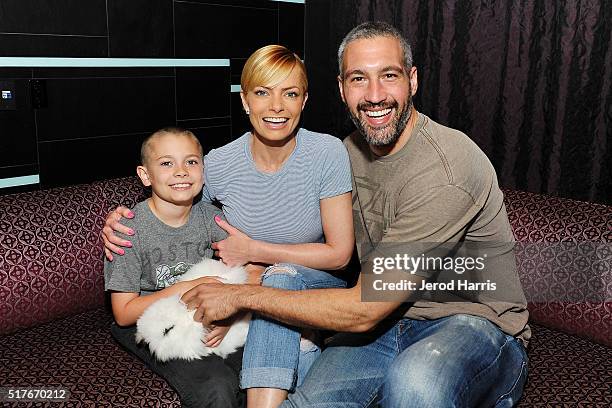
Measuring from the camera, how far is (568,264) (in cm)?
181

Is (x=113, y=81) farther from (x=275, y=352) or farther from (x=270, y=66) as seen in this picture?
(x=275, y=352)

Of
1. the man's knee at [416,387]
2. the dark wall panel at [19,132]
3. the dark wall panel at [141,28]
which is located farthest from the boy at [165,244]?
the dark wall panel at [141,28]

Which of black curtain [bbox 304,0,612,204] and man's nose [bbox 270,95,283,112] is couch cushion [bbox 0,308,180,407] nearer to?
man's nose [bbox 270,95,283,112]

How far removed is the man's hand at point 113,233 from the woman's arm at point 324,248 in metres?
0.28

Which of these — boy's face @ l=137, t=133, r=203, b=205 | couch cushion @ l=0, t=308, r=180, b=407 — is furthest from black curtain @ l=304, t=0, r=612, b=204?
couch cushion @ l=0, t=308, r=180, b=407

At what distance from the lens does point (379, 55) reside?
1.57 m

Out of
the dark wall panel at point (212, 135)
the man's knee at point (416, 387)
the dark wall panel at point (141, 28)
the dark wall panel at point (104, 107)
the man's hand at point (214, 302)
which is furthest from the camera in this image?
the dark wall panel at point (212, 135)

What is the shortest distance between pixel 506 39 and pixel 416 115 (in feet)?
4.70

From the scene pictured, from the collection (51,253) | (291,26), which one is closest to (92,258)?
(51,253)

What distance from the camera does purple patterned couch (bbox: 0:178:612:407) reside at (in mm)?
1553

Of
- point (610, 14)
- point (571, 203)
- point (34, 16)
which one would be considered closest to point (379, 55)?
point (571, 203)

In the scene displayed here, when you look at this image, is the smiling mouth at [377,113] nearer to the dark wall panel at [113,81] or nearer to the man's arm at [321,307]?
the man's arm at [321,307]

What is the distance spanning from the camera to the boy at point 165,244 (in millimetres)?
1581

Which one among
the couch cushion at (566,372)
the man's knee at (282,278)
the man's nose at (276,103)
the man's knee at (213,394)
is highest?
the man's nose at (276,103)
